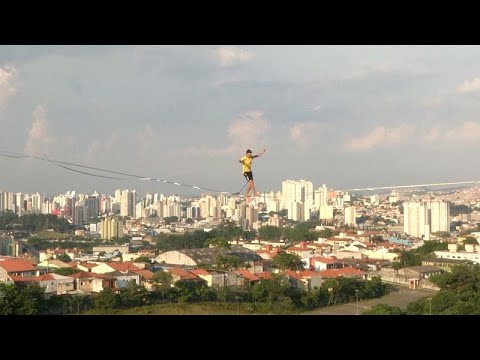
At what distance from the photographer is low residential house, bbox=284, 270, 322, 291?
990 cm

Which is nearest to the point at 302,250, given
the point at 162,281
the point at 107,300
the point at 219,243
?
the point at 219,243

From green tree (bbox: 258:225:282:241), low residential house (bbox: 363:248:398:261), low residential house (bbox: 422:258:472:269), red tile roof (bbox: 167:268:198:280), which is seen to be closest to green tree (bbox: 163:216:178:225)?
green tree (bbox: 258:225:282:241)

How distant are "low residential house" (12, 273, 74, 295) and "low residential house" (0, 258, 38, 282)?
0.19m

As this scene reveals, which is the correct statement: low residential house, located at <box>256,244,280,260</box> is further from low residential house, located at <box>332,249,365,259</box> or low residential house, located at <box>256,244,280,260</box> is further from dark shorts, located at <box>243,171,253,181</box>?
dark shorts, located at <box>243,171,253,181</box>

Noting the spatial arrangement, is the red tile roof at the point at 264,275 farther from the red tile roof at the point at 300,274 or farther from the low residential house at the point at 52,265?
the low residential house at the point at 52,265

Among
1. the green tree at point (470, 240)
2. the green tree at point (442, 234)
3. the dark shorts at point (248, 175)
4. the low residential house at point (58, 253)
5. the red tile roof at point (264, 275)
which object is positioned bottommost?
the red tile roof at point (264, 275)

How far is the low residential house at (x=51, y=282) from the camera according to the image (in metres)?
9.17

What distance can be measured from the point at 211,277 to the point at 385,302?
2.97 m

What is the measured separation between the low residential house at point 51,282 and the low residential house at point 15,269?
19 cm

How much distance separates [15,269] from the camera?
32.7ft

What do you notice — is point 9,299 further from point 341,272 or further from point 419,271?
point 419,271

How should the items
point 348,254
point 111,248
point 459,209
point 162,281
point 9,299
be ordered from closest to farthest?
1. point 9,299
2. point 162,281
3. point 111,248
4. point 348,254
5. point 459,209

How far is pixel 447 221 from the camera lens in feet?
47.4

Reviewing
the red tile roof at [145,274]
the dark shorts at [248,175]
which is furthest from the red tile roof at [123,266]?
the dark shorts at [248,175]
